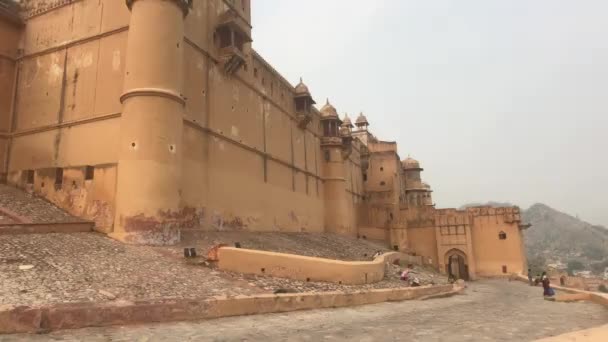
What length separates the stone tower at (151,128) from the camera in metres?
13.3

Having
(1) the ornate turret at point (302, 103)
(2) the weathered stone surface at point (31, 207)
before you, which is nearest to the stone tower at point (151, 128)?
(2) the weathered stone surface at point (31, 207)

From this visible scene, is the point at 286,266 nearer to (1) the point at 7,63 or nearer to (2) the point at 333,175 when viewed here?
(1) the point at 7,63

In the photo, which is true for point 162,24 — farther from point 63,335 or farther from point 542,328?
point 542,328

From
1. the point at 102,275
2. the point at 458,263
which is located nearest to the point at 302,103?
the point at 458,263

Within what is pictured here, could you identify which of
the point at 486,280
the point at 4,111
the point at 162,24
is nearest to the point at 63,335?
the point at 162,24

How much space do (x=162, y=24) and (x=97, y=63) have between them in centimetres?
369

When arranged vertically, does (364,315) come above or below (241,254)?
below

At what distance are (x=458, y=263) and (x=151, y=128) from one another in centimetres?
2561

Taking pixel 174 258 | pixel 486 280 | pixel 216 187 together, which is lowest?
pixel 486 280

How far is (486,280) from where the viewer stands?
2988 cm

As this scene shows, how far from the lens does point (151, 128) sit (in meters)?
13.7

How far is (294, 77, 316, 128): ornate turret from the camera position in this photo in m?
29.3

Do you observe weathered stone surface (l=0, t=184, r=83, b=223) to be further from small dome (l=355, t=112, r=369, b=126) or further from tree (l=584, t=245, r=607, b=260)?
tree (l=584, t=245, r=607, b=260)

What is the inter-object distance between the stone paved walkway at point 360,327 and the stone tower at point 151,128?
234 inches
